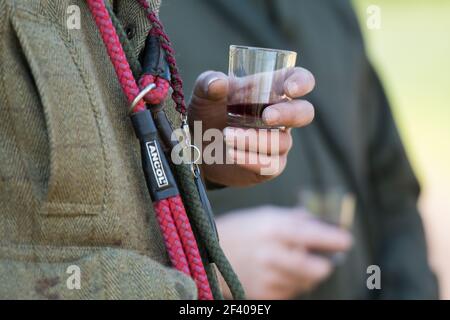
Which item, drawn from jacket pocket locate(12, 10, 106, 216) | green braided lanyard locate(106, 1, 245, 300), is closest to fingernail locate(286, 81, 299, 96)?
green braided lanyard locate(106, 1, 245, 300)

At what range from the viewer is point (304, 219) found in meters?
2.48

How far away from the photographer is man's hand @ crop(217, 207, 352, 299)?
238 cm

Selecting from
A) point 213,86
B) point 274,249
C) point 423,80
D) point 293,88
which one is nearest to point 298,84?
point 293,88

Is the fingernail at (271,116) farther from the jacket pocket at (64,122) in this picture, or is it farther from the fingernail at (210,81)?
the jacket pocket at (64,122)

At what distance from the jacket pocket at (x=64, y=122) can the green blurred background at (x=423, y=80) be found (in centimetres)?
392

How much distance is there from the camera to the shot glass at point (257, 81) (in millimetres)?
1300

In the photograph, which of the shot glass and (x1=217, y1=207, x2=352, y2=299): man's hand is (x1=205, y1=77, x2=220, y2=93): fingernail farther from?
(x1=217, y1=207, x2=352, y2=299): man's hand

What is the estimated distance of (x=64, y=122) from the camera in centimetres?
99

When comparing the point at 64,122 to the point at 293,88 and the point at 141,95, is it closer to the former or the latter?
the point at 141,95

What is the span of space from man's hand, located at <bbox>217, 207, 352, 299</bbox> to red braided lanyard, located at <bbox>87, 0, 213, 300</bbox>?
1.28m

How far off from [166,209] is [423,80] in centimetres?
473

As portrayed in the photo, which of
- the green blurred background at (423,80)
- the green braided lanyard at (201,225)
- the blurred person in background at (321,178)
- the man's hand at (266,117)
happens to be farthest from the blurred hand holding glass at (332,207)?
the green blurred background at (423,80)

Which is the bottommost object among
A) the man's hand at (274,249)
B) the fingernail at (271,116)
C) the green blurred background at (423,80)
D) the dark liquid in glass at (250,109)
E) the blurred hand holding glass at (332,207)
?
the man's hand at (274,249)
